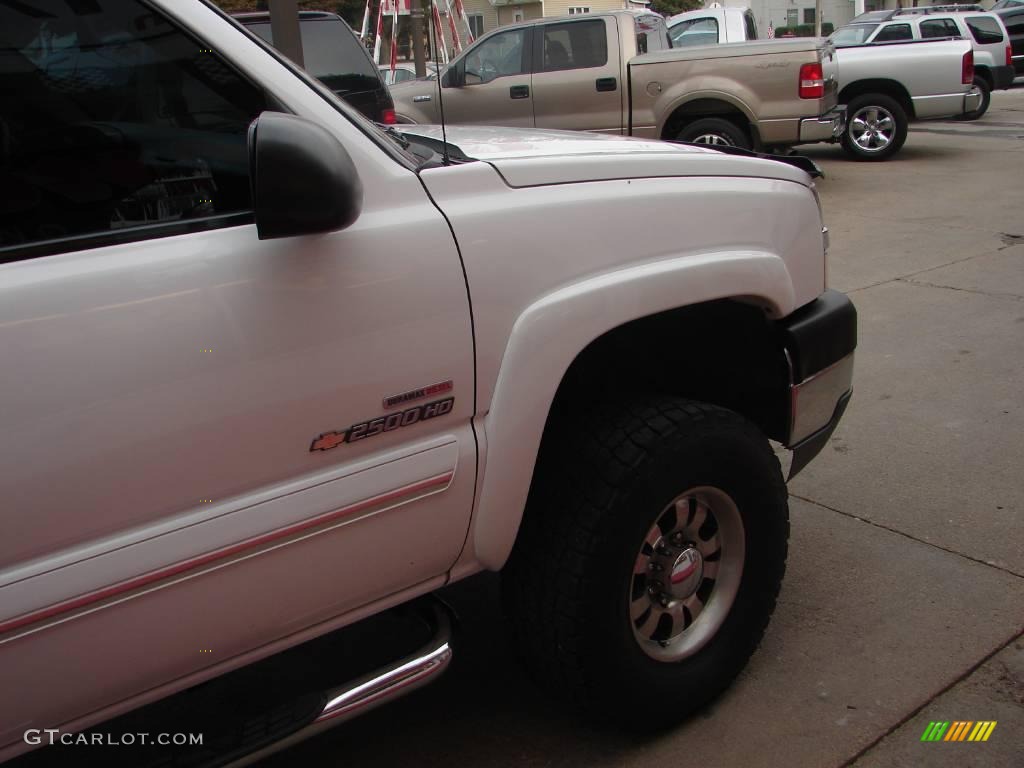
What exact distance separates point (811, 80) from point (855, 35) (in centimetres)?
499

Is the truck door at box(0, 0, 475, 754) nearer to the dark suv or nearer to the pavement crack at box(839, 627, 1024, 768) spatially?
the pavement crack at box(839, 627, 1024, 768)

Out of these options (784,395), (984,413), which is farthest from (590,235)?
(984,413)

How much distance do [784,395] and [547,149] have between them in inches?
38.5

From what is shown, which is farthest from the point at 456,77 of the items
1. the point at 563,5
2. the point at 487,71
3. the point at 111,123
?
the point at 111,123

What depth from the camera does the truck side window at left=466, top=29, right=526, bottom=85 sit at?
10.9 metres

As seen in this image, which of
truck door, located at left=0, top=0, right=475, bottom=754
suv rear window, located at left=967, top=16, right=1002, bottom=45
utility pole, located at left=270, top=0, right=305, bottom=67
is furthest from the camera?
suv rear window, located at left=967, top=16, right=1002, bottom=45

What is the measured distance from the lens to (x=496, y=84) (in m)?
10.8

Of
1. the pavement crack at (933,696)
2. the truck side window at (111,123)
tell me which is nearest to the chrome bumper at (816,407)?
the pavement crack at (933,696)

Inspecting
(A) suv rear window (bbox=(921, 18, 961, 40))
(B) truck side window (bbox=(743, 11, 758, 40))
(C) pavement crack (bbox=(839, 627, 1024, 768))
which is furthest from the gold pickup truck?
(C) pavement crack (bbox=(839, 627, 1024, 768))

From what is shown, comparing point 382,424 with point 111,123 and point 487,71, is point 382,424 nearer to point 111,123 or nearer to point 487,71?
point 111,123

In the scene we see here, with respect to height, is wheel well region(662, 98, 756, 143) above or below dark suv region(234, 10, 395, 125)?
below

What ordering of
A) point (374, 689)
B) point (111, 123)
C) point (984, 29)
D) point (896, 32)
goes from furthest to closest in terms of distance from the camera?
point (984, 29)
point (896, 32)
point (374, 689)
point (111, 123)

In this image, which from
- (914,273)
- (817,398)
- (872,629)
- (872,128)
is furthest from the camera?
(872,128)

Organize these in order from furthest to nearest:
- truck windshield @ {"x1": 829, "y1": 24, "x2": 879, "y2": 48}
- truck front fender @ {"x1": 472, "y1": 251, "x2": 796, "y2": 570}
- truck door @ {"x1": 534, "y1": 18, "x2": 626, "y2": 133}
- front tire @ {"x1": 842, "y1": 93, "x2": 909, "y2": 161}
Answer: truck windshield @ {"x1": 829, "y1": 24, "x2": 879, "y2": 48}
front tire @ {"x1": 842, "y1": 93, "x2": 909, "y2": 161}
truck door @ {"x1": 534, "y1": 18, "x2": 626, "y2": 133}
truck front fender @ {"x1": 472, "y1": 251, "x2": 796, "y2": 570}
